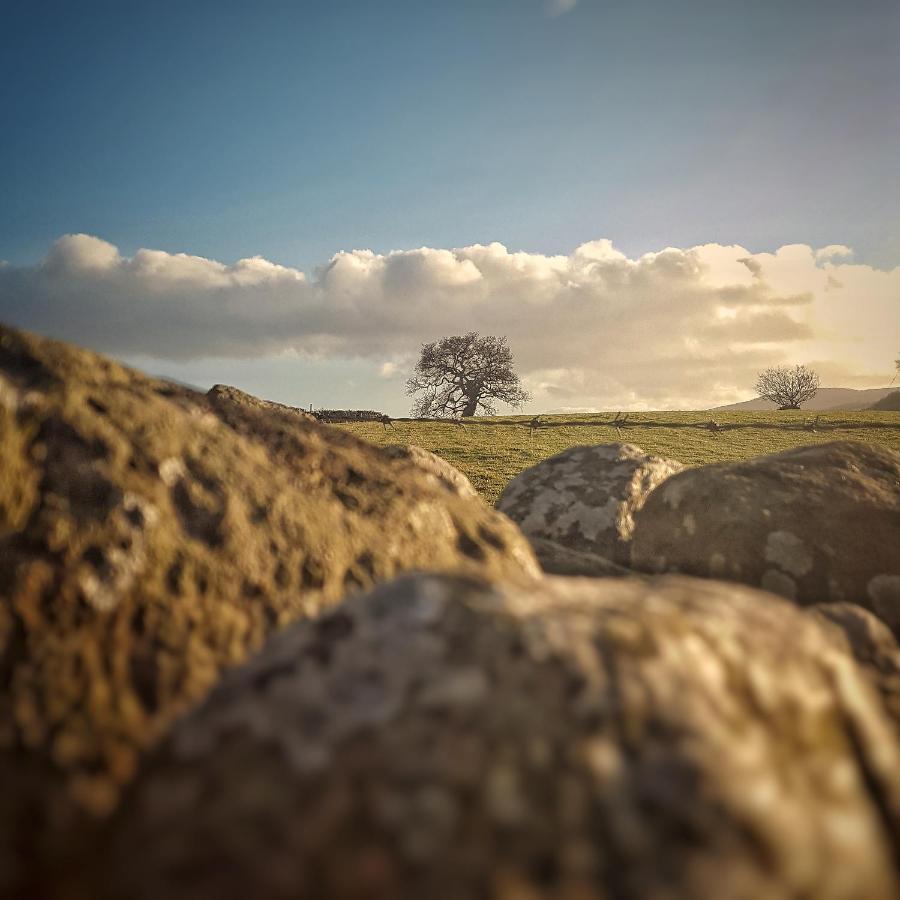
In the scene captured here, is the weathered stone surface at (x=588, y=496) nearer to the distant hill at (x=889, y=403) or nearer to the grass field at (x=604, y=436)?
the grass field at (x=604, y=436)

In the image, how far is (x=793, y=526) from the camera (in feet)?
18.4

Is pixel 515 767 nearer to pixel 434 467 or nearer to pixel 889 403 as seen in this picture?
pixel 434 467

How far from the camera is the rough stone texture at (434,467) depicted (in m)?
4.91

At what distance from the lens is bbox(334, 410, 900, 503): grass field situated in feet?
74.4

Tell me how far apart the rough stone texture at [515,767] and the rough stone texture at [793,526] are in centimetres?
394

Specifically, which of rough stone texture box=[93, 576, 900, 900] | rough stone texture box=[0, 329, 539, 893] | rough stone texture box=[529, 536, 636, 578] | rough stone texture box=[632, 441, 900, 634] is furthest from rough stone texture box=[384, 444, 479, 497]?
rough stone texture box=[93, 576, 900, 900]

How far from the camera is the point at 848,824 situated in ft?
5.05

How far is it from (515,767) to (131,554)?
5.83 ft

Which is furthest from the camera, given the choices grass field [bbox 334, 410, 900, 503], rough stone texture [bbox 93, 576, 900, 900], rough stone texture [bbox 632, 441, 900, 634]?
grass field [bbox 334, 410, 900, 503]

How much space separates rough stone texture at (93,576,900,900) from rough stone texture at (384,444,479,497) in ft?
9.83

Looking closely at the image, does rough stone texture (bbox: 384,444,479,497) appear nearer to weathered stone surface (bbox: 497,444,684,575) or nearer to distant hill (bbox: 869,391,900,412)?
weathered stone surface (bbox: 497,444,684,575)

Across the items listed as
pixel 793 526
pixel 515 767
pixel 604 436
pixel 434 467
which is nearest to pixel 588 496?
pixel 793 526

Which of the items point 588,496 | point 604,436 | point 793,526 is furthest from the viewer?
point 604,436

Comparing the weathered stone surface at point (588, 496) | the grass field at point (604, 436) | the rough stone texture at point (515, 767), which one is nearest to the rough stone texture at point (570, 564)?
the weathered stone surface at point (588, 496)
